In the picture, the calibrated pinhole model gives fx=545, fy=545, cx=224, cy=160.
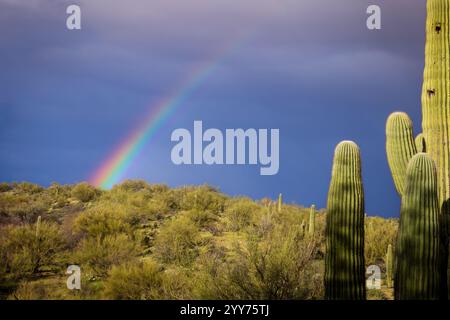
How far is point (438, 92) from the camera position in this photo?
9.95 m

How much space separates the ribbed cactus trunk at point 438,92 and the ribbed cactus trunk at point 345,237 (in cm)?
167

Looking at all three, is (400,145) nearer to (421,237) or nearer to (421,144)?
(421,144)

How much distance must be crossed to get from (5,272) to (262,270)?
7596 millimetres

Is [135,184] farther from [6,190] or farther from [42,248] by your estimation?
[42,248]

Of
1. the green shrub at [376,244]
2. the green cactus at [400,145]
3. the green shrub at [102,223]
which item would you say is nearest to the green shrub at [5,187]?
the green shrub at [102,223]

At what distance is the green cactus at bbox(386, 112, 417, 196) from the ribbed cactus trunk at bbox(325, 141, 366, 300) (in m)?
1.23

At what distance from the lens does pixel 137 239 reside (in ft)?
60.0

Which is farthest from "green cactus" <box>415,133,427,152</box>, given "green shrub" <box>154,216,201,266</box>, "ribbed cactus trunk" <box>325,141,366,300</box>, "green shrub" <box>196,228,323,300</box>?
"green shrub" <box>154,216,201,266</box>

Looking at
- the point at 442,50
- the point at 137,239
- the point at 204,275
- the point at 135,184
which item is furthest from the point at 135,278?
the point at 135,184

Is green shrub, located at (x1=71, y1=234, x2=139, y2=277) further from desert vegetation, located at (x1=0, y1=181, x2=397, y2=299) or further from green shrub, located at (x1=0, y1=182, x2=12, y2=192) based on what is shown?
green shrub, located at (x1=0, y1=182, x2=12, y2=192)

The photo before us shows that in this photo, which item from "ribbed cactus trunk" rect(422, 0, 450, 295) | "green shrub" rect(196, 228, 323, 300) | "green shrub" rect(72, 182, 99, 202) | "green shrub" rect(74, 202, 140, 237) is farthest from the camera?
"green shrub" rect(72, 182, 99, 202)

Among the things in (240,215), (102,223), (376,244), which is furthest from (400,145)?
(240,215)

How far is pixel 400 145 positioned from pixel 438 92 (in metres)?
1.18

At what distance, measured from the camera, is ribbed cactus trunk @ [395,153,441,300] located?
8.25 m
